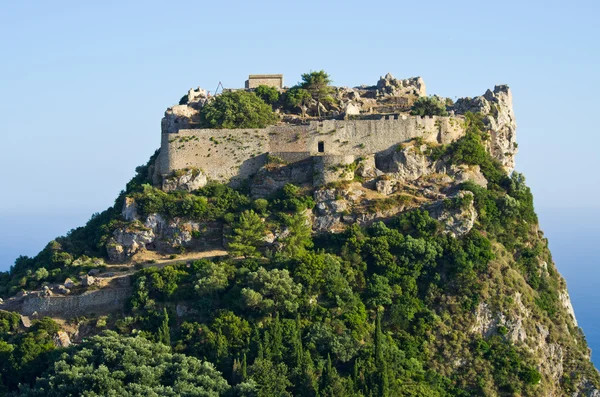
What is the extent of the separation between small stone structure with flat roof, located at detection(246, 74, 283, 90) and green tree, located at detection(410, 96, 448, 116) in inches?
496

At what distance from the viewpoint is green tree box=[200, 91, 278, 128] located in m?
67.8

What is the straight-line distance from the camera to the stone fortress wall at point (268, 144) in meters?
66.2

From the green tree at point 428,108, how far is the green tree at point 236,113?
10.6m

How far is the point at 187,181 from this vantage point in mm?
65375

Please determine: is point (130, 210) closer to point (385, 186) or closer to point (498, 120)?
point (385, 186)

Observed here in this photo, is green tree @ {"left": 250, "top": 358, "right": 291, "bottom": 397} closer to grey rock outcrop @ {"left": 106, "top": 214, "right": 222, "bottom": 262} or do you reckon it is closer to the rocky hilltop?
the rocky hilltop

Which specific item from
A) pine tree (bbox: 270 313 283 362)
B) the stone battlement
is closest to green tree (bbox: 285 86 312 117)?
the stone battlement

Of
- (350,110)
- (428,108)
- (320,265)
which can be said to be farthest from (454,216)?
(350,110)

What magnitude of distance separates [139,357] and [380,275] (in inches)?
656

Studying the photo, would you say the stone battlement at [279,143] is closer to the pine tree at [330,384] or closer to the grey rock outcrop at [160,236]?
the grey rock outcrop at [160,236]

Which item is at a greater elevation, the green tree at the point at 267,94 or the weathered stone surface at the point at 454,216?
the green tree at the point at 267,94

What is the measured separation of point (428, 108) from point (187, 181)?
19057 mm

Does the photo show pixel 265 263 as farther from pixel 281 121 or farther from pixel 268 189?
pixel 281 121

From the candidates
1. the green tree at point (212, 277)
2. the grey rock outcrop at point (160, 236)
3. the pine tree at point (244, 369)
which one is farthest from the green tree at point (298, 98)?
the pine tree at point (244, 369)
